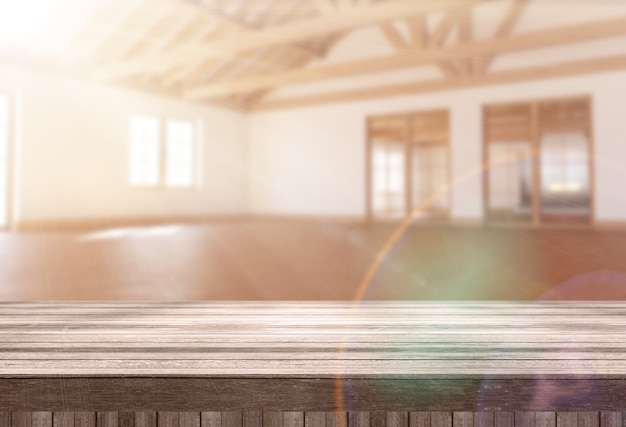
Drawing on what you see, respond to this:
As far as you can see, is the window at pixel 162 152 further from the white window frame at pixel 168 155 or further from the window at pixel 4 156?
the window at pixel 4 156

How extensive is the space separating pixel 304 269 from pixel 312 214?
6650 millimetres

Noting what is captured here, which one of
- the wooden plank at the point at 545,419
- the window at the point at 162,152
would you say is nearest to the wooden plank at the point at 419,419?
the wooden plank at the point at 545,419

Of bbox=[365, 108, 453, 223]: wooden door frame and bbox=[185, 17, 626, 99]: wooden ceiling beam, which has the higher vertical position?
bbox=[185, 17, 626, 99]: wooden ceiling beam

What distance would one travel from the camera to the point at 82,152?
25.3ft

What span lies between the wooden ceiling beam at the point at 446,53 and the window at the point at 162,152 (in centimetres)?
78

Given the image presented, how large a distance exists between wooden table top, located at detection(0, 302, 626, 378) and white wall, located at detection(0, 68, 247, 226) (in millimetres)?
6389

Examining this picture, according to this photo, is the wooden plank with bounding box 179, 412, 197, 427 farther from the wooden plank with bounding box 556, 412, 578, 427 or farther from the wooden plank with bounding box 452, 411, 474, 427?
the wooden plank with bounding box 556, 412, 578, 427

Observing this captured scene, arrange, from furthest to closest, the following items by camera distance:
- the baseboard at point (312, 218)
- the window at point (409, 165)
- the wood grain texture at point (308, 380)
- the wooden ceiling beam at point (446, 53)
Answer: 1. the baseboard at point (312, 218)
2. the window at point (409, 165)
3. the wooden ceiling beam at point (446, 53)
4. the wood grain texture at point (308, 380)

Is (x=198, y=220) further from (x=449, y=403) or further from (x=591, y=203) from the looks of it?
(x=449, y=403)

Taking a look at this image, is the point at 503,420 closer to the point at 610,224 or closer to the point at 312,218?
the point at 610,224

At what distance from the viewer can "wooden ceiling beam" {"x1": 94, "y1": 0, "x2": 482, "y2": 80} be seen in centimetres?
551

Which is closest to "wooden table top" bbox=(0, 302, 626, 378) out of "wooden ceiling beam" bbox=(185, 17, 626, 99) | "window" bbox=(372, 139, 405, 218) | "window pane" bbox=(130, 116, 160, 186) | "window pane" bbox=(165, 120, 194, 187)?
"wooden ceiling beam" bbox=(185, 17, 626, 99)

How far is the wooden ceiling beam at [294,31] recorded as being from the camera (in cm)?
551

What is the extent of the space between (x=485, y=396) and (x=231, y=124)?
9832 mm
